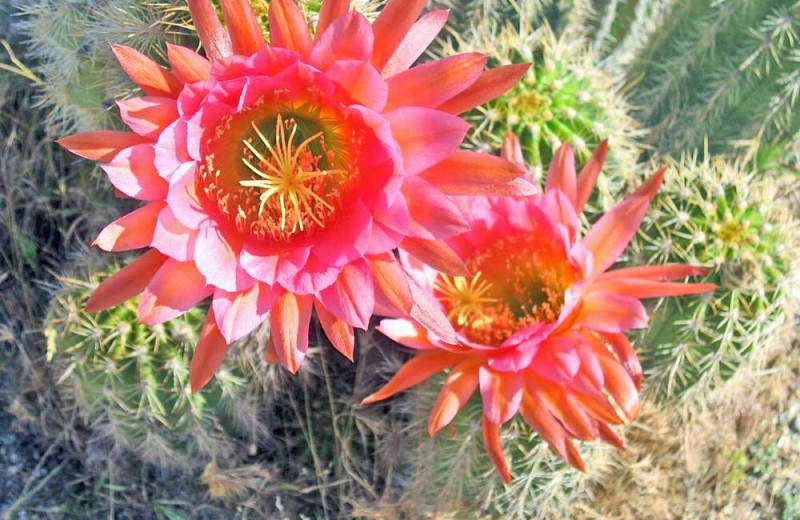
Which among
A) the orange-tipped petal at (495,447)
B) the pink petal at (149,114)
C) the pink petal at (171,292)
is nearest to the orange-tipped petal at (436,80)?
the pink petal at (149,114)

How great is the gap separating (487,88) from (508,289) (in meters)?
0.64

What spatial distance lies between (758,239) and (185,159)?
133cm

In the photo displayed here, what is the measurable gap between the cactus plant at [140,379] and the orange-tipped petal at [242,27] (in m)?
0.79

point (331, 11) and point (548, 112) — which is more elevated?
point (331, 11)

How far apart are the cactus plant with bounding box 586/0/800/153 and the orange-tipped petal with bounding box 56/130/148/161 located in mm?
1512

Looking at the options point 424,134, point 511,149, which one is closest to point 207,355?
point 424,134

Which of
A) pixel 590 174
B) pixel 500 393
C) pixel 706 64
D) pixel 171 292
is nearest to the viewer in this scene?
pixel 171 292

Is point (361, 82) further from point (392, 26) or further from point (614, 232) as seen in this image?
point (614, 232)

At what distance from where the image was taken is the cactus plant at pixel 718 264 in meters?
1.86

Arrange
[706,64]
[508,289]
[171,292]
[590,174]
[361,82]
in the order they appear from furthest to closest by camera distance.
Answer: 1. [706,64]
2. [508,289]
3. [590,174]
4. [171,292]
5. [361,82]

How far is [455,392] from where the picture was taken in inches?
68.9

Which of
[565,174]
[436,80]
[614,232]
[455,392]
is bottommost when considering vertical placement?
[455,392]

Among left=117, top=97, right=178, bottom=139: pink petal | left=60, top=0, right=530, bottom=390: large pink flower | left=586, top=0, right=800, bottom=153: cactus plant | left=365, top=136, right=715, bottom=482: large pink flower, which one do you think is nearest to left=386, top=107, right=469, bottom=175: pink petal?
left=60, top=0, right=530, bottom=390: large pink flower

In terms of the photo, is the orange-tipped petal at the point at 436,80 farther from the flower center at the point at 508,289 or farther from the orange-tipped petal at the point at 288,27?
the flower center at the point at 508,289
